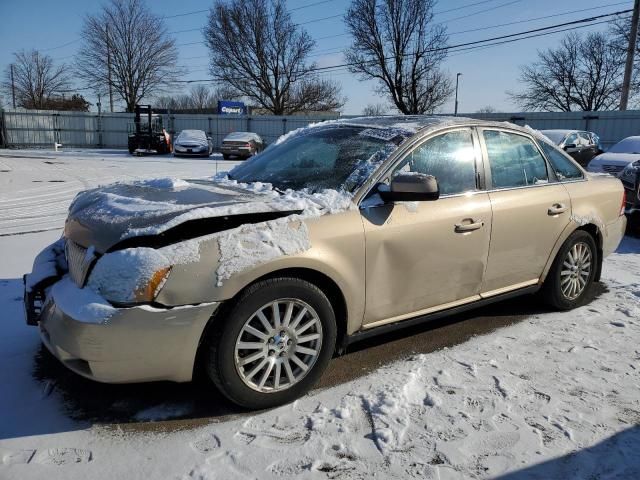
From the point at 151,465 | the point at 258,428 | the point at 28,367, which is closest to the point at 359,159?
the point at 258,428

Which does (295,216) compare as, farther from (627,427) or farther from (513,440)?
(627,427)

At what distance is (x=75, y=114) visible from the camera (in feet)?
109

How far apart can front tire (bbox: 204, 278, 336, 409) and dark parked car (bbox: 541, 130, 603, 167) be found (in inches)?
552

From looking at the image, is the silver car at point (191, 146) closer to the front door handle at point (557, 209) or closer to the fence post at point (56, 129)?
the fence post at point (56, 129)

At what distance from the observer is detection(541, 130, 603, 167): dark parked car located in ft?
50.2

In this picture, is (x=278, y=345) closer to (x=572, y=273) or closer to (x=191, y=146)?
(x=572, y=273)

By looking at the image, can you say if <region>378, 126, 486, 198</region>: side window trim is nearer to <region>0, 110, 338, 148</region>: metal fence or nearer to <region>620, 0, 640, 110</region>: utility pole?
<region>620, 0, 640, 110</region>: utility pole

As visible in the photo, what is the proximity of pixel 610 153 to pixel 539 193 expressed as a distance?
9.59 metres

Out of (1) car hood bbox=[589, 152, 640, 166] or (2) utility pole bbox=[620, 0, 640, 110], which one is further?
(2) utility pole bbox=[620, 0, 640, 110]

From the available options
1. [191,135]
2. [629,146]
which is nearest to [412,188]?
[629,146]

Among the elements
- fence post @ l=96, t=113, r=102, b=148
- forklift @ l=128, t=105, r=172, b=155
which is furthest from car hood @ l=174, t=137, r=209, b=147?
fence post @ l=96, t=113, r=102, b=148

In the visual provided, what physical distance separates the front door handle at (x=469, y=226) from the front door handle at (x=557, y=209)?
2.88 feet

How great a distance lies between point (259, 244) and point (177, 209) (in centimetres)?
51

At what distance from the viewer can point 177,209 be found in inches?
111
